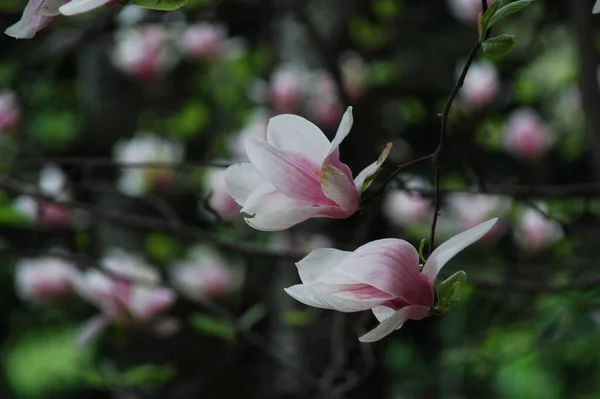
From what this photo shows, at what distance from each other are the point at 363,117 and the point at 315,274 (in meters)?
1.21

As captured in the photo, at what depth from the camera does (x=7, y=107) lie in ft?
4.12

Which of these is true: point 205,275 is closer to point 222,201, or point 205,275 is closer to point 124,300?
point 222,201

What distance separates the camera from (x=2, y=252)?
879 millimetres

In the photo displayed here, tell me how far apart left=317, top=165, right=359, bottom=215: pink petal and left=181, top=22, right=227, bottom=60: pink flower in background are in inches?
61.7

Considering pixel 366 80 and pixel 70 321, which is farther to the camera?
pixel 70 321

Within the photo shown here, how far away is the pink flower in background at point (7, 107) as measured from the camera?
3.98 feet

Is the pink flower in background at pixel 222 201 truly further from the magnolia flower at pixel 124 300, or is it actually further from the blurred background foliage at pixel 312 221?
the magnolia flower at pixel 124 300

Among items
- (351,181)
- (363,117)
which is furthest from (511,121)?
(351,181)

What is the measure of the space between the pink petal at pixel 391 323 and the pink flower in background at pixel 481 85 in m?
1.33

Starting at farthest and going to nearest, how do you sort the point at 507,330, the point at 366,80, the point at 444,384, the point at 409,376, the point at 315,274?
the point at 409,376, the point at 444,384, the point at 366,80, the point at 507,330, the point at 315,274

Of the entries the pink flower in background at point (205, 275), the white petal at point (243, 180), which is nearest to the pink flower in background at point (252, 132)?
the pink flower in background at point (205, 275)

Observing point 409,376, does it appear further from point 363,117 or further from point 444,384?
point 363,117

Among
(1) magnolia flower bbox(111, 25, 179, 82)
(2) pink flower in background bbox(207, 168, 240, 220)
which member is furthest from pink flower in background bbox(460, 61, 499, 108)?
(1) magnolia flower bbox(111, 25, 179, 82)

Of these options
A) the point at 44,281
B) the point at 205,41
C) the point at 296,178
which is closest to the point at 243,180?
the point at 296,178
